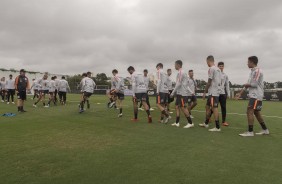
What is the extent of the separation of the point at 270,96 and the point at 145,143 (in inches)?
1099

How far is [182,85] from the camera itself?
9.13 m

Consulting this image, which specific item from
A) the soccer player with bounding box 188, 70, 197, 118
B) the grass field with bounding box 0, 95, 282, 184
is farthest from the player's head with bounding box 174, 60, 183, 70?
the soccer player with bounding box 188, 70, 197, 118

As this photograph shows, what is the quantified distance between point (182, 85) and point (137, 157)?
4.43 m

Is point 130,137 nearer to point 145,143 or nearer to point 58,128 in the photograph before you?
point 145,143

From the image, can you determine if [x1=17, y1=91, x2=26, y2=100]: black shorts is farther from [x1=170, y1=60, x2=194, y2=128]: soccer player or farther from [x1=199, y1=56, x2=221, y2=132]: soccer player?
[x1=199, y1=56, x2=221, y2=132]: soccer player

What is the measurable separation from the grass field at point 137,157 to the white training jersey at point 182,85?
1.58 meters

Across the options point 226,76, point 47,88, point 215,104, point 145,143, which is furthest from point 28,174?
point 47,88

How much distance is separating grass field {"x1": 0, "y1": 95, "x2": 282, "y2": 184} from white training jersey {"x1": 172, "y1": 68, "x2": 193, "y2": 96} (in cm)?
158

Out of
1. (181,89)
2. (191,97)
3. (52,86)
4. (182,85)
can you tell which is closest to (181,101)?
(181,89)

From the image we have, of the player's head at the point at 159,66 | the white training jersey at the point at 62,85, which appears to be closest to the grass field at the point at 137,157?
the player's head at the point at 159,66

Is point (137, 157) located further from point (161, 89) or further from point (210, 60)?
point (161, 89)

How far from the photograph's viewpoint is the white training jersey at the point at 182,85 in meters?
9.12

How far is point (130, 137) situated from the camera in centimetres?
726

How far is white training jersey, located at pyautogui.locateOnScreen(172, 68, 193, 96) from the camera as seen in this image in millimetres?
9117
